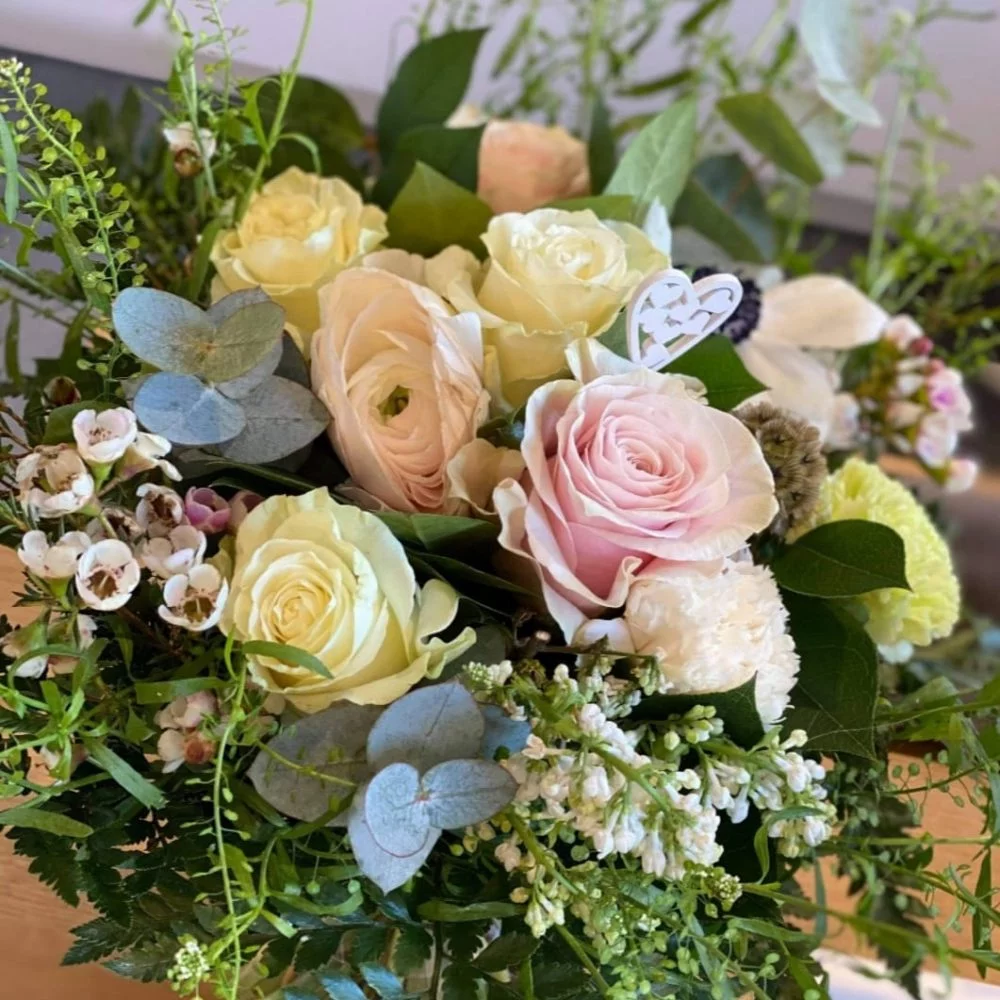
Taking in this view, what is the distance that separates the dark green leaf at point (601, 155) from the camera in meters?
0.83

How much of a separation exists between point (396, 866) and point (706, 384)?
0.31 m

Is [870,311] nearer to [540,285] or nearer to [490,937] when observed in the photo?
[540,285]

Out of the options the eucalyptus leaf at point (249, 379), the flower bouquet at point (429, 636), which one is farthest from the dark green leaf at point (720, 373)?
the eucalyptus leaf at point (249, 379)

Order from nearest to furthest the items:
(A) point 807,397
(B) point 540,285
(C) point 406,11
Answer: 1. (B) point 540,285
2. (A) point 807,397
3. (C) point 406,11

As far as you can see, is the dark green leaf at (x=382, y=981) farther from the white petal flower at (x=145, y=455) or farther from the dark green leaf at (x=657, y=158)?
the dark green leaf at (x=657, y=158)

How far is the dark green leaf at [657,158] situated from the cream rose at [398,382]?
0.25 meters

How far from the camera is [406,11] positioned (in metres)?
1.01

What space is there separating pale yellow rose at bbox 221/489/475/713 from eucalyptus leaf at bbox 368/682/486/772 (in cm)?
1

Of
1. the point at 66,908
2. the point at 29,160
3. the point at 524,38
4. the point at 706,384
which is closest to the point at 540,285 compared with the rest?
the point at 706,384

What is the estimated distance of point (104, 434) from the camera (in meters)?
0.39

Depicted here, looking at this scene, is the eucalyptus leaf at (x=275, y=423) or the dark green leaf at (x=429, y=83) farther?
the dark green leaf at (x=429, y=83)

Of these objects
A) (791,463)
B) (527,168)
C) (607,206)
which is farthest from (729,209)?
(791,463)

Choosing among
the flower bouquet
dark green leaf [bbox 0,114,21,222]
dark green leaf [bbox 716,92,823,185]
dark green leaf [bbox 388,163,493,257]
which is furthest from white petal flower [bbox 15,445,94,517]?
dark green leaf [bbox 716,92,823,185]

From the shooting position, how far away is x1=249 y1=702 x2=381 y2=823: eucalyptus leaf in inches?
16.4
